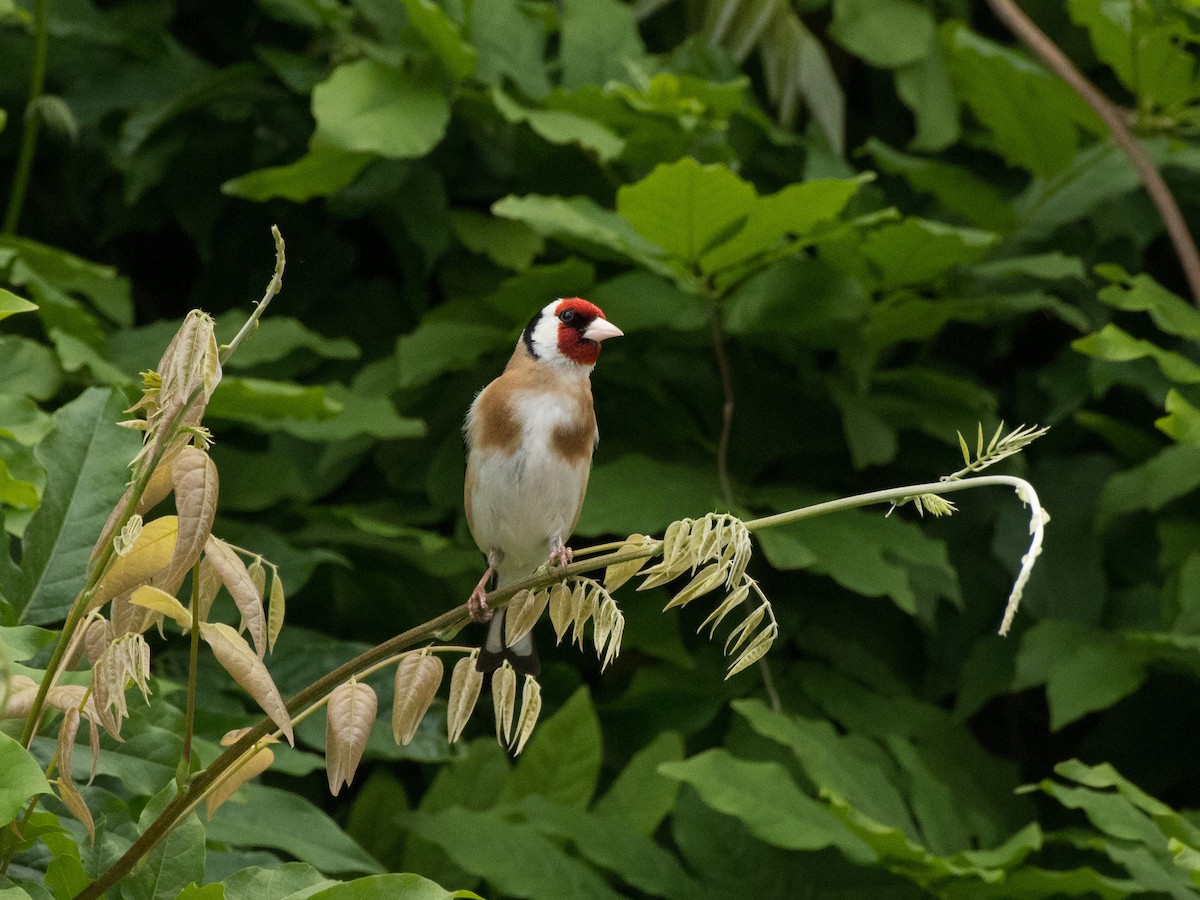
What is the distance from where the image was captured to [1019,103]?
10.1 feet

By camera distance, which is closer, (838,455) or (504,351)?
(504,351)

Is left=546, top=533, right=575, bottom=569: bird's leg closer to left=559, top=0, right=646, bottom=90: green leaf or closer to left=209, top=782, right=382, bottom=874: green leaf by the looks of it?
left=209, top=782, right=382, bottom=874: green leaf

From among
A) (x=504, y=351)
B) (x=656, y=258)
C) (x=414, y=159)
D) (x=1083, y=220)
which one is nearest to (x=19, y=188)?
(x=414, y=159)

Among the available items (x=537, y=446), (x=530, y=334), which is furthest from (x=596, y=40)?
(x=537, y=446)

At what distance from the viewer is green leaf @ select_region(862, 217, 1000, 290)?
268 centimetres

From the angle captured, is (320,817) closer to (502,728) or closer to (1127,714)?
(502,728)

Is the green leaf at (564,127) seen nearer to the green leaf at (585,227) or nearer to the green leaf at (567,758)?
the green leaf at (585,227)

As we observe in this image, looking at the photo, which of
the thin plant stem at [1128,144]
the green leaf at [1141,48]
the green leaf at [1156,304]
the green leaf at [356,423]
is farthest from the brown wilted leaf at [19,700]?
the green leaf at [1141,48]

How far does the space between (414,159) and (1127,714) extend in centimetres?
198

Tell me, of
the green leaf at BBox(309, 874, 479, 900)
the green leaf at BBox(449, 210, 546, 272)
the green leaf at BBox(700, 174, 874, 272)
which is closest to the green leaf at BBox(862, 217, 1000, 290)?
the green leaf at BBox(700, 174, 874, 272)

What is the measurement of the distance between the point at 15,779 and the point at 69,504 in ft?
1.82

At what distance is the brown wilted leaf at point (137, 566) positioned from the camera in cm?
113

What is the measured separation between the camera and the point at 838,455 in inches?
125

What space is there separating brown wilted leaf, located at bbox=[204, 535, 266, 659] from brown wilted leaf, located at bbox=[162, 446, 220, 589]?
0.22 feet
